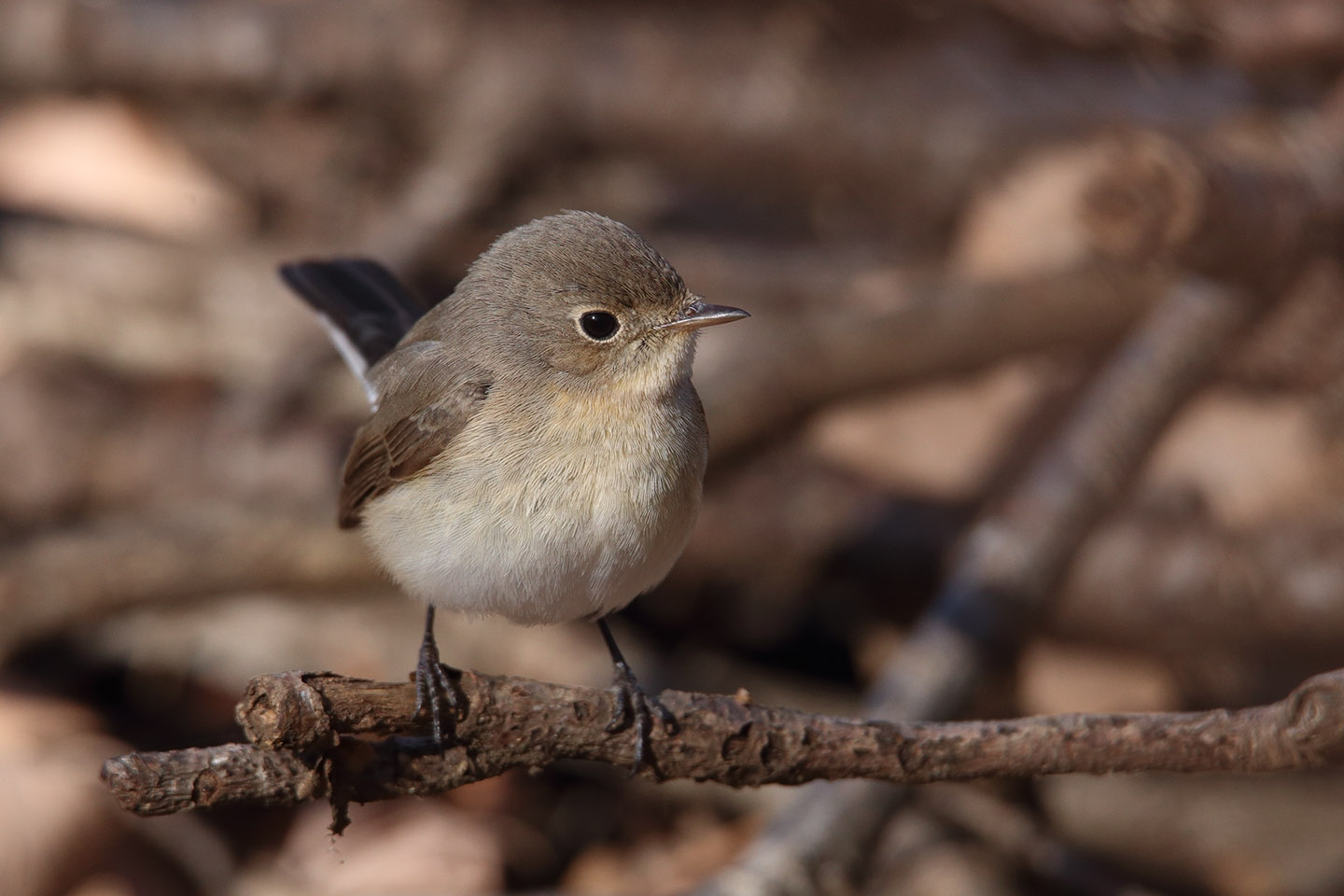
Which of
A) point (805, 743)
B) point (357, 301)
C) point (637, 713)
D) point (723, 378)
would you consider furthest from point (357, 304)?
point (805, 743)

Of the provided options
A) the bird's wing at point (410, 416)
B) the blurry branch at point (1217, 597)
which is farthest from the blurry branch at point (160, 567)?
the blurry branch at point (1217, 597)

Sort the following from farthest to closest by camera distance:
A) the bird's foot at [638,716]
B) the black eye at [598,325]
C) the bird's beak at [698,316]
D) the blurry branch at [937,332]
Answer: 1. the blurry branch at [937,332]
2. the black eye at [598,325]
3. the bird's beak at [698,316]
4. the bird's foot at [638,716]

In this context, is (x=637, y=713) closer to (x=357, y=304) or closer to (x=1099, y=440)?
(x=357, y=304)

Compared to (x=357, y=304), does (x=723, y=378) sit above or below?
above

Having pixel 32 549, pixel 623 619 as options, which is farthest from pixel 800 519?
pixel 32 549

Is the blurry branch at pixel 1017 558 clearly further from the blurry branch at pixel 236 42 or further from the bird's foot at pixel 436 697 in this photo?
the blurry branch at pixel 236 42
